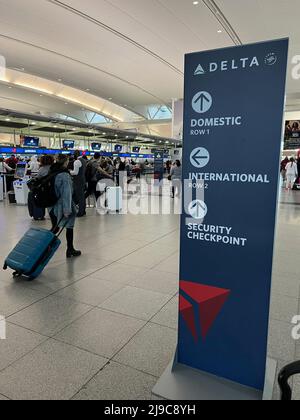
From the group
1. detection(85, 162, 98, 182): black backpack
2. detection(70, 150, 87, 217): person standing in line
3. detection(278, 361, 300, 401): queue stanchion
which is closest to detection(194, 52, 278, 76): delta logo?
detection(278, 361, 300, 401): queue stanchion

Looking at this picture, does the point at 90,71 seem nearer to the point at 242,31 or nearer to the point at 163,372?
the point at 242,31

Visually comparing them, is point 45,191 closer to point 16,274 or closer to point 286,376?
point 16,274

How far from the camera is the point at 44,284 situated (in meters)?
3.43

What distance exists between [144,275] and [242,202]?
7.90 feet

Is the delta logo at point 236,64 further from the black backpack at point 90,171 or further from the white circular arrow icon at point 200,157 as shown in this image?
the black backpack at point 90,171

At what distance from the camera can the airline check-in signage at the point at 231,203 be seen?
1470mm

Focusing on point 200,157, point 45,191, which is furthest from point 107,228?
point 200,157

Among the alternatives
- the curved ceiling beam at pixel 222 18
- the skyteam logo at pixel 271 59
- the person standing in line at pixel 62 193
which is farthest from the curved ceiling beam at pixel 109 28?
the skyteam logo at pixel 271 59

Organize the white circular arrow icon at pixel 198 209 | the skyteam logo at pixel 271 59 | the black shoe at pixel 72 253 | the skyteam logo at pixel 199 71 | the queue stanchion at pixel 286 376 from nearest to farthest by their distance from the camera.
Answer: the queue stanchion at pixel 286 376, the skyteam logo at pixel 271 59, the skyteam logo at pixel 199 71, the white circular arrow icon at pixel 198 209, the black shoe at pixel 72 253

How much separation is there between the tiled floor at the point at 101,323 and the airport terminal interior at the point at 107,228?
0.5 inches

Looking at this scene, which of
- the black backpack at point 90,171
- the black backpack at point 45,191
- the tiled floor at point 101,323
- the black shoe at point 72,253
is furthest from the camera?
the black backpack at point 90,171

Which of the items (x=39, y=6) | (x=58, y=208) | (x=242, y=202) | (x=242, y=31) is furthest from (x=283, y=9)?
(x=242, y=202)

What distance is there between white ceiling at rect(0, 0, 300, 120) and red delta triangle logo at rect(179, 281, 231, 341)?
8910 millimetres

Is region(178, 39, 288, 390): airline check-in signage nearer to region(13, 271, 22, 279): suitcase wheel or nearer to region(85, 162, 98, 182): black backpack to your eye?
region(13, 271, 22, 279): suitcase wheel
